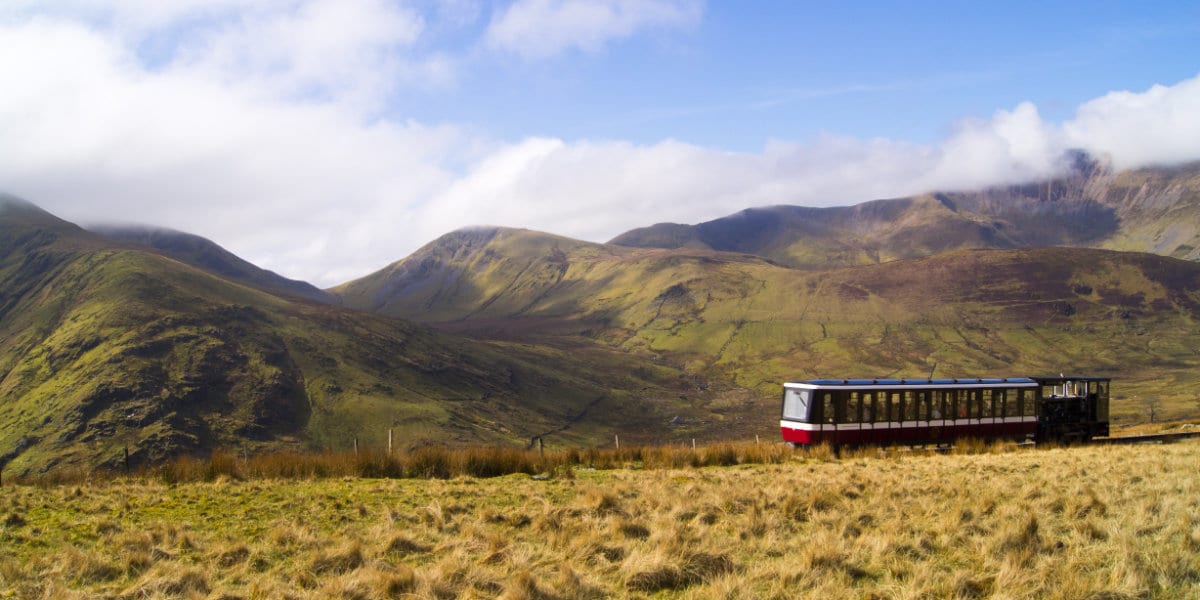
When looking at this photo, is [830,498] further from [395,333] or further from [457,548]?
[395,333]

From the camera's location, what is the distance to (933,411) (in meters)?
32.4

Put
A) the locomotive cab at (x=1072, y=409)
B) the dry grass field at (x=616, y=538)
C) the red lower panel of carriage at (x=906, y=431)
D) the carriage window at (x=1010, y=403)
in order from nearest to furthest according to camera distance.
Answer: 1. the dry grass field at (x=616, y=538)
2. the red lower panel of carriage at (x=906, y=431)
3. the carriage window at (x=1010, y=403)
4. the locomotive cab at (x=1072, y=409)

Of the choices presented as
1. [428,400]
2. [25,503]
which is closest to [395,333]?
[428,400]

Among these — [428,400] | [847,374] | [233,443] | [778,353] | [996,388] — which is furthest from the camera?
[778,353]

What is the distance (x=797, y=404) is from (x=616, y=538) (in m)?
22.1

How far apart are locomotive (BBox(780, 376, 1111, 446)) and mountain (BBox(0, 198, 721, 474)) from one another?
225ft

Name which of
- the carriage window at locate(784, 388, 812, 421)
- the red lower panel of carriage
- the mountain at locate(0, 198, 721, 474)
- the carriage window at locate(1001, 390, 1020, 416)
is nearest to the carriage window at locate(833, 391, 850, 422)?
the red lower panel of carriage

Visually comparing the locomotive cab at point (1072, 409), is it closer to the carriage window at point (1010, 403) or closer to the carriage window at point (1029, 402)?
the carriage window at point (1029, 402)

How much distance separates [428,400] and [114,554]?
103 meters

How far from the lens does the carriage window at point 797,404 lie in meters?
30.6

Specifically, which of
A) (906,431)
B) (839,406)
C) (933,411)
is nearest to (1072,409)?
(933,411)

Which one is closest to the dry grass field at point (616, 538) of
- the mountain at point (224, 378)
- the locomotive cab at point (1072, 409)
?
the locomotive cab at point (1072, 409)

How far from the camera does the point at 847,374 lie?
153 meters

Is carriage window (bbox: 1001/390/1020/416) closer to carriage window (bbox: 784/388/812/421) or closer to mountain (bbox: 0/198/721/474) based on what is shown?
carriage window (bbox: 784/388/812/421)
